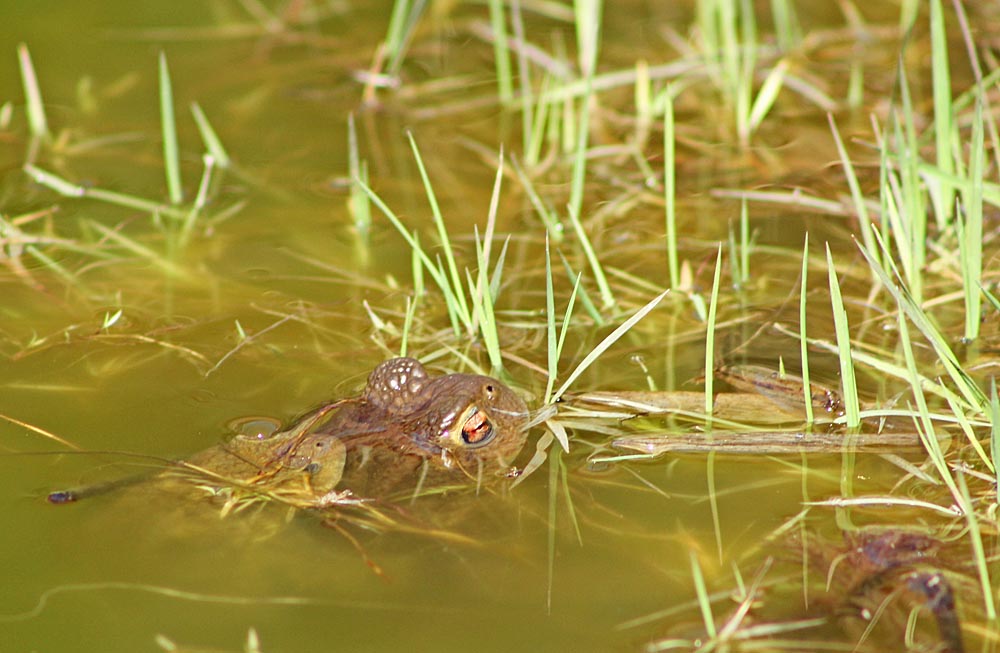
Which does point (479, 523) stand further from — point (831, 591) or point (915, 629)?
point (915, 629)

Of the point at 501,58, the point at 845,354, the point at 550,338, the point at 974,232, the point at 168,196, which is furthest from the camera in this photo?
the point at 501,58

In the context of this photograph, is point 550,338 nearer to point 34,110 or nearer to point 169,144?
point 169,144

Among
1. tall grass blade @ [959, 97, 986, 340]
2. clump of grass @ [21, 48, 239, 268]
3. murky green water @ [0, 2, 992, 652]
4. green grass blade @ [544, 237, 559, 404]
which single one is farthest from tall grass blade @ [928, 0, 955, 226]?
clump of grass @ [21, 48, 239, 268]

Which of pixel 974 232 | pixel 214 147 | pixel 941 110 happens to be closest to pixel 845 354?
pixel 974 232

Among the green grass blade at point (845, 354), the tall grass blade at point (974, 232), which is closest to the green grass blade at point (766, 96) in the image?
the tall grass blade at point (974, 232)

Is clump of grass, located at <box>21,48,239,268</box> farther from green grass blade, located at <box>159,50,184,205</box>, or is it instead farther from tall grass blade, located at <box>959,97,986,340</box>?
tall grass blade, located at <box>959,97,986,340</box>

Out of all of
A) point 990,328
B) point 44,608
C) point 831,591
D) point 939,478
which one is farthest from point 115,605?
point 990,328

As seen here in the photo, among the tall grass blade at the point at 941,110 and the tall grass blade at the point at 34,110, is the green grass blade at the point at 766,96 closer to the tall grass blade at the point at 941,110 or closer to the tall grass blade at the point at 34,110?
the tall grass blade at the point at 941,110
